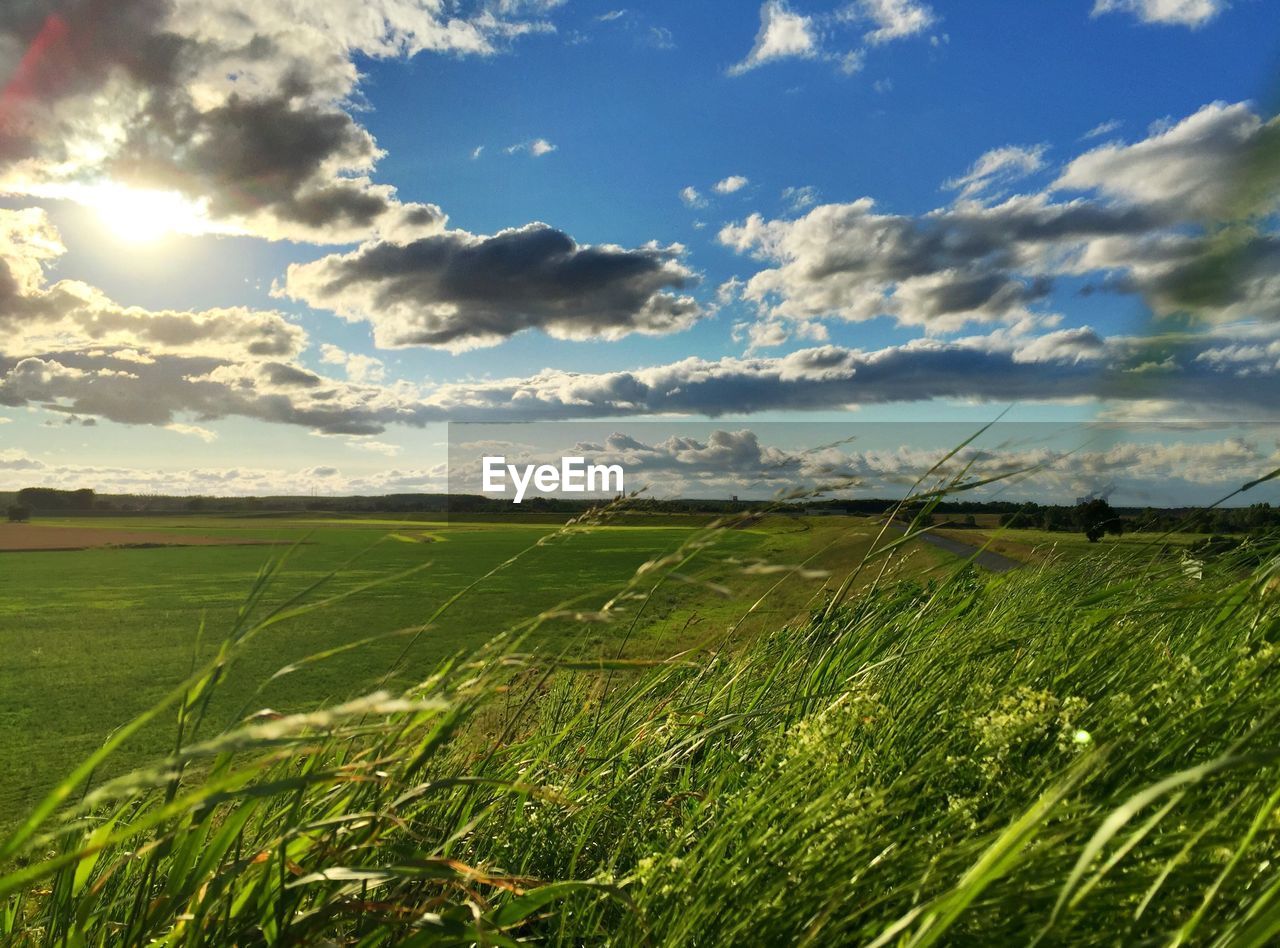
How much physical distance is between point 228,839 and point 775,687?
1946 millimetres

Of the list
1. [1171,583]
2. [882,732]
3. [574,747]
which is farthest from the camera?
[1171,583]

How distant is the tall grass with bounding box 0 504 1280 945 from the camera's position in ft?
3.21

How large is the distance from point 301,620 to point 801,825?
888 inches

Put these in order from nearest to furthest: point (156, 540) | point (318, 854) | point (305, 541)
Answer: point (318, 854) < point (305, 541) < point (156, 540)

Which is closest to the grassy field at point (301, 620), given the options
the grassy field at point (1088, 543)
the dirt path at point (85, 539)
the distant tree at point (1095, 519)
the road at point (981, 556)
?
the road at point (981, 556)

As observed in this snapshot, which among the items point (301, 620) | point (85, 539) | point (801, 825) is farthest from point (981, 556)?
point (85, 539)

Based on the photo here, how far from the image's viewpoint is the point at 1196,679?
5.36 ft

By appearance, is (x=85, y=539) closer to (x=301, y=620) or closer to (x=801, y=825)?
(x=301, y=620)

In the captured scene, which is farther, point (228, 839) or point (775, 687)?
point (775, 687)

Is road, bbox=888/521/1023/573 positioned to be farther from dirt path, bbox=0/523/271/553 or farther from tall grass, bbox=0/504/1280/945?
dirt path, bbox=0/523/271/553

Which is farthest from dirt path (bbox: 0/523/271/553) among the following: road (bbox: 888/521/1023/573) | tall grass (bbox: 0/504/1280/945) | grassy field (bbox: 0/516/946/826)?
tall grass (bbox: 0/504/1280/945)

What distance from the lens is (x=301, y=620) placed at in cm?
2162

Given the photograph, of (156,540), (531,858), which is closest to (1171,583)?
(531,858)

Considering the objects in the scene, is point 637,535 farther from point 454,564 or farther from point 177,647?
point 177,647
